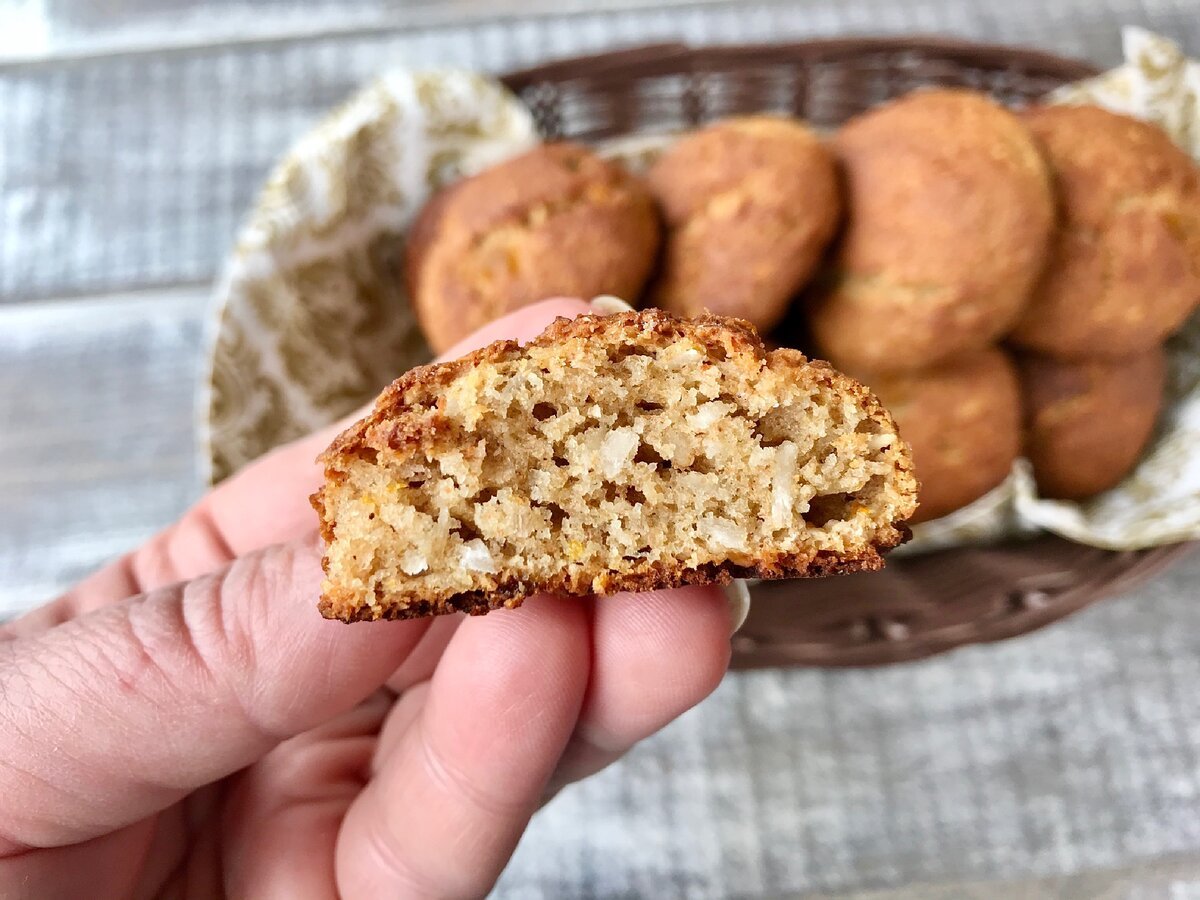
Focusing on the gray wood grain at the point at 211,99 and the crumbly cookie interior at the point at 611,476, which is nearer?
the crumbly cookie interior at the point at 611,476

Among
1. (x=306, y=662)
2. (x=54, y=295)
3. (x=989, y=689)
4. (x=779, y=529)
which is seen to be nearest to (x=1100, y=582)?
(x=989, y=689)

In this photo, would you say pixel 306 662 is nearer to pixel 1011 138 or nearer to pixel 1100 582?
pixel 1100 582

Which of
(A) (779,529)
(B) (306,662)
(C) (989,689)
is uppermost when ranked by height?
(A) (779,529)

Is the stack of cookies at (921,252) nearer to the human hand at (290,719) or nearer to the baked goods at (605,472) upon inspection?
the human hand at (290,719)

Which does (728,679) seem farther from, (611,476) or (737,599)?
(611,476)

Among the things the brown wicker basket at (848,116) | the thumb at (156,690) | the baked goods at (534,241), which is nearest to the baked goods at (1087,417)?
the brown wicker basket at (848,116)

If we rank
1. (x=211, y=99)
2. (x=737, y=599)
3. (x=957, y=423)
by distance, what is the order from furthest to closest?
(x=211, y=99), (x=957, y=423), (x=737, y=599)

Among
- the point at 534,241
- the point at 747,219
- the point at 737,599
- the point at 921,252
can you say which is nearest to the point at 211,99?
the point at 534,241
